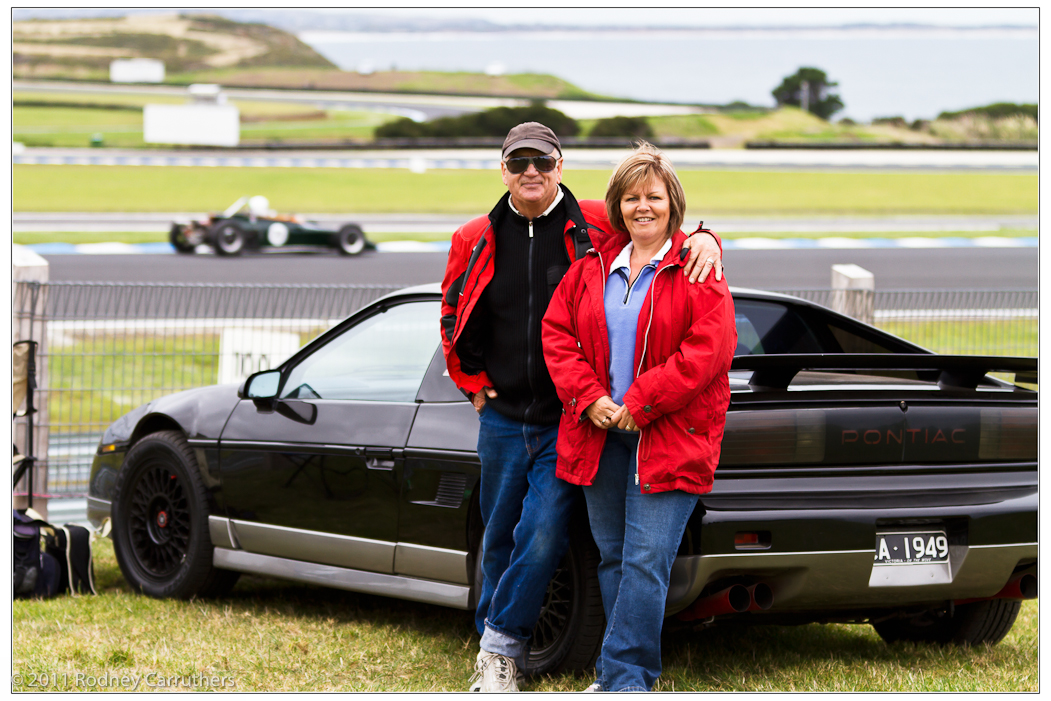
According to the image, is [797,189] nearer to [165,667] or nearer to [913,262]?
[913,262]

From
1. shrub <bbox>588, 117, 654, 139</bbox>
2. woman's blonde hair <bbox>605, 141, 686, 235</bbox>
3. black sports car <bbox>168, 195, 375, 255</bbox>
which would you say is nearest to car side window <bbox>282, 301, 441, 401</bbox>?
woman's blonde hair <bbox>605, 141, 686, 235</bbox>

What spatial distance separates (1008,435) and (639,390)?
1.55m

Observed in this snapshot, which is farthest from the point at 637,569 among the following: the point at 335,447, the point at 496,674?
the point at 335,447

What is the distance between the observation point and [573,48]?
3585 inches

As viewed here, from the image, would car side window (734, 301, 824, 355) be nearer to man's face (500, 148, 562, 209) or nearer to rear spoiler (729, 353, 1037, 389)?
rear spoiler (729, 353, 1037, 389)

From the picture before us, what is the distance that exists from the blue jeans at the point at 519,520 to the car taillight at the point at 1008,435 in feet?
4.77

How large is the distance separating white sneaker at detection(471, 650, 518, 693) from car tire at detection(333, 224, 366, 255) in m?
25.4

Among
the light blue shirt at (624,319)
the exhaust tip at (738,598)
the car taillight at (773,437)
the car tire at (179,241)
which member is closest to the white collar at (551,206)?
the light blue shirt at (624,319)

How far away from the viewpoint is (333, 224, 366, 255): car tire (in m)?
28.5

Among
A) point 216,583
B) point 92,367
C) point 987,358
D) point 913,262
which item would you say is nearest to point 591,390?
point 987,358

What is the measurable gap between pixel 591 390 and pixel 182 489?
8.85 feet

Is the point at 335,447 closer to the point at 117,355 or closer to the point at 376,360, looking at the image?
the point at 376,360

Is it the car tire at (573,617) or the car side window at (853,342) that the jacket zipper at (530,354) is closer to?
the car tire at (573,617)

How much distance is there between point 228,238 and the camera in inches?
1064
